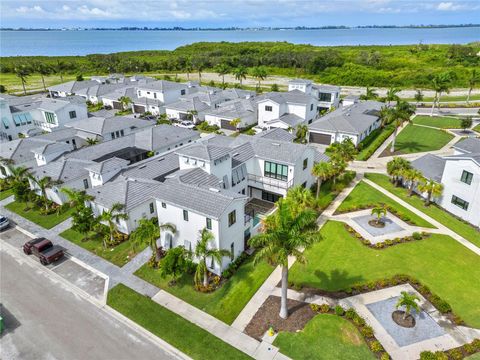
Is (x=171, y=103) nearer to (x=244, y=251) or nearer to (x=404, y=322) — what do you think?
(x=244, y=251)

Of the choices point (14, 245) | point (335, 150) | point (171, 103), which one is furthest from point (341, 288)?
point (171, 103)

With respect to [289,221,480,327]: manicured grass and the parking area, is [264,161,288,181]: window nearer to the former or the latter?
[289,221,480,327]: manicured grass

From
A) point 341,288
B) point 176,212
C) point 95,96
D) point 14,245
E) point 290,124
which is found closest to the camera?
point 341,288

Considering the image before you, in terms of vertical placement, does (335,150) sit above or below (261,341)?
above

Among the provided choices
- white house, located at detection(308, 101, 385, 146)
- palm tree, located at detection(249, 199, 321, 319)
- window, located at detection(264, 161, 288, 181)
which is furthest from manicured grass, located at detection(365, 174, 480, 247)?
palm tree, located at detection(249, 199, 321, 319)

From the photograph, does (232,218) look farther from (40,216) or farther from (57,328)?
(40,216)
